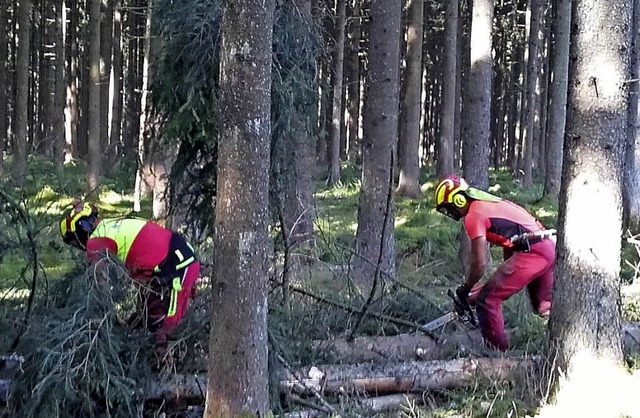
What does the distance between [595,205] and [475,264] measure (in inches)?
55.6

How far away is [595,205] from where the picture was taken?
5.32 metres

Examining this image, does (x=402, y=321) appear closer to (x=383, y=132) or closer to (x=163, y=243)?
(x=163, y=243)

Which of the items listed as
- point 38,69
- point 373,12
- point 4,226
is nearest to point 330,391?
point 4,226

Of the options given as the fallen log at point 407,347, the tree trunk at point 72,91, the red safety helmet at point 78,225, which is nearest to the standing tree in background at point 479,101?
the fallen log at point 407,347

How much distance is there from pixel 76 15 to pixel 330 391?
81.3 feet

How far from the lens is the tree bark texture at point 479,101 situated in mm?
9625

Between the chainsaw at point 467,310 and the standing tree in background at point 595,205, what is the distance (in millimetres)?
1071

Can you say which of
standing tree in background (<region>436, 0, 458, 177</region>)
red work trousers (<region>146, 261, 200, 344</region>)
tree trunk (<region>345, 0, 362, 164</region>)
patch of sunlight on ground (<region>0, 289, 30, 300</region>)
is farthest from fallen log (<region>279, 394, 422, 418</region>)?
tree trunk (<region>345, 0, 362, 164</region>)

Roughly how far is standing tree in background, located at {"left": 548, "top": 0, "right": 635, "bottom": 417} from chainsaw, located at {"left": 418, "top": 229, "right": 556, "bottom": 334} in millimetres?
1071

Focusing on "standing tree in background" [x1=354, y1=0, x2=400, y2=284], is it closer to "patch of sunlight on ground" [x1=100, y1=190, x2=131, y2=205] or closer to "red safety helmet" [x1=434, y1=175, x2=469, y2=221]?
"red safety helmet" [x1=434, y1=175, x2=469, y2=221]

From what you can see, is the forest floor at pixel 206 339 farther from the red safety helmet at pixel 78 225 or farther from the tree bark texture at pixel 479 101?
the tree bark texture at pixel 479 101

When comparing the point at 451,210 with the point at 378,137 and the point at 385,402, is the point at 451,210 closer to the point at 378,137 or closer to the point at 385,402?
the point at 385,402

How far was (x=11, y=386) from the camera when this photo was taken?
5273 millimetres

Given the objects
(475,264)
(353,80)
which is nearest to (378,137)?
(475,264)
